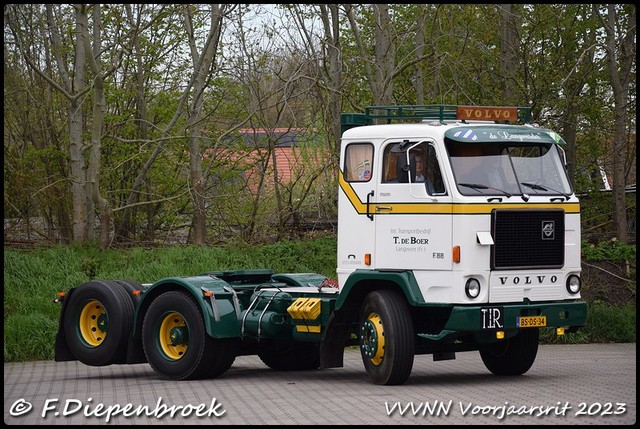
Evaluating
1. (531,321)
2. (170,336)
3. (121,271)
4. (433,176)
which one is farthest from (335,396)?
(121,271)

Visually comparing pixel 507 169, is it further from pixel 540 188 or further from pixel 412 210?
pixel 412 210

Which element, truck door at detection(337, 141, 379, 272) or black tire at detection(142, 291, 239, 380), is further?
black tire at detection(142, 291, 239, 380)

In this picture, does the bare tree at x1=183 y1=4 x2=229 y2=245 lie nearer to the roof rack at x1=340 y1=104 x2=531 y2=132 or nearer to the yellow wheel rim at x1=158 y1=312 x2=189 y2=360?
the yellow wheel rim at x1=158 y1=312 x2=189 y2=360

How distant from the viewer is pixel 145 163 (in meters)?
25.4

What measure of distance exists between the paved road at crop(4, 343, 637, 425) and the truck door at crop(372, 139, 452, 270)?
4.93 ft

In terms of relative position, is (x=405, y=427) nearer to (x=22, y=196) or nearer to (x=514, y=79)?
(x=514, y=79)

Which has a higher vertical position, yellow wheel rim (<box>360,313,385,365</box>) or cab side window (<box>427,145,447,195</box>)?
cab side window (<box>427,145,447,195</box>)

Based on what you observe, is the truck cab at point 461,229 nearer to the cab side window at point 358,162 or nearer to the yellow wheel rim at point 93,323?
the cab side window at point 358,162

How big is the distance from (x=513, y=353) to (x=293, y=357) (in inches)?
126

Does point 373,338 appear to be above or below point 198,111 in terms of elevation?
below

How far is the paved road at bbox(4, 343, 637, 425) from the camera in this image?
35.1 ft

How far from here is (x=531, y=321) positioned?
13086 millimetres

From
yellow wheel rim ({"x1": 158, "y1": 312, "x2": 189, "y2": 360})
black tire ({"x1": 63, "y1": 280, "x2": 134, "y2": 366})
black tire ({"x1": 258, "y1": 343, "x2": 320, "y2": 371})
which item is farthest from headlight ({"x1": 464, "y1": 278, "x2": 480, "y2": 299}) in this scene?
black tire ({"x1": 63, "y1": 280, "x2": 134, "y2": 366})

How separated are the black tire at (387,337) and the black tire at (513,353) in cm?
164
